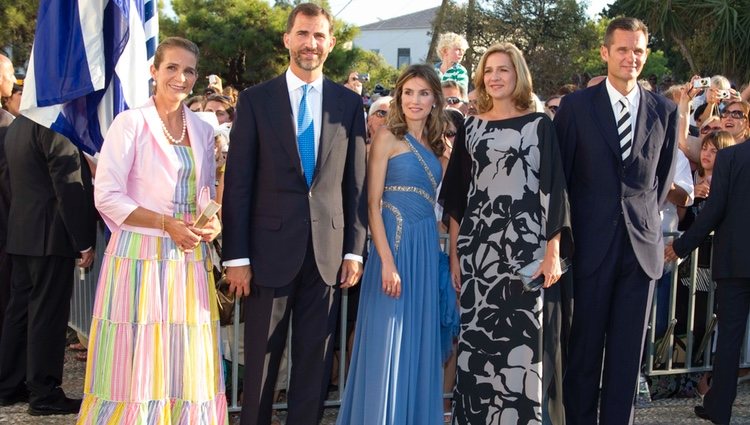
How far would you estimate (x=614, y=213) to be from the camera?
4594 millimetres

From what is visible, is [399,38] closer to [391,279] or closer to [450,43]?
[450,43]

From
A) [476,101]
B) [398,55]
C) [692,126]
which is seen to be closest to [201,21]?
[692,126]

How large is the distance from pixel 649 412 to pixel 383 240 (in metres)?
2.59

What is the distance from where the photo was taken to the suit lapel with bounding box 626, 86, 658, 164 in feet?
15.1

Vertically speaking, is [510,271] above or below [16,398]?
above

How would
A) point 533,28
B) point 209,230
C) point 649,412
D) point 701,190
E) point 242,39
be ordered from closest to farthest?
point 209,230 < point 649,412 < point 701,190 < point 242,39 < point 533,28

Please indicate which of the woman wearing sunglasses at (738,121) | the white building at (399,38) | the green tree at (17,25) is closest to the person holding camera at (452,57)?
the woman wearing sunglasses at (738,121)

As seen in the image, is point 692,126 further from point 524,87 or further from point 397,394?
point 397,394

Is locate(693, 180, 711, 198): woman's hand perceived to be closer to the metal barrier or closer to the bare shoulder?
the metal barrier

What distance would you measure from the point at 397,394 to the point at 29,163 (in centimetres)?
283

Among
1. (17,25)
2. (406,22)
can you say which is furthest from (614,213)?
(406,22)

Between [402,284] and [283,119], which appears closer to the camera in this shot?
[283,119]

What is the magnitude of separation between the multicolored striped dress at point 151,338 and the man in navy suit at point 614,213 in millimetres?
2109

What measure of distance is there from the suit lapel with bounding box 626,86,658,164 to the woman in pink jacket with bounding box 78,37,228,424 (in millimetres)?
2355
